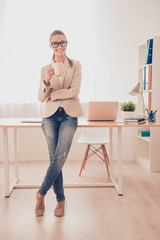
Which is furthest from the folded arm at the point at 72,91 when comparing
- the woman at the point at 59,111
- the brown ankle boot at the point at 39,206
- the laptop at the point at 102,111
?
the brown ankle boot at the point at 39,206

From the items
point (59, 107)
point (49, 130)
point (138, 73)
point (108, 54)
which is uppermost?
point (108, 54)

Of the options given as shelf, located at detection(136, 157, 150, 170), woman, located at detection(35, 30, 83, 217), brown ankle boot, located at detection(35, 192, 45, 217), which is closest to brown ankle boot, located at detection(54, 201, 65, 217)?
woman, located at detection(35, 30, 83, 217)

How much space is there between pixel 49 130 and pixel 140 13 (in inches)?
101

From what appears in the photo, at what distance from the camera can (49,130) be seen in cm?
192

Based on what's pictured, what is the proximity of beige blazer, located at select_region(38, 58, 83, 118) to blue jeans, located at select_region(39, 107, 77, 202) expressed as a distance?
47mm

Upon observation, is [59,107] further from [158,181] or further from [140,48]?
[140,48]

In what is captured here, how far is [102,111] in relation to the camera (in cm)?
231

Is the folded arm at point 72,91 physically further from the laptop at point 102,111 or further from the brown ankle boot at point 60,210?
the brown ankle boot at point 60,210

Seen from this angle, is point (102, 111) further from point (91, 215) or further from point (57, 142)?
point (91, 215)

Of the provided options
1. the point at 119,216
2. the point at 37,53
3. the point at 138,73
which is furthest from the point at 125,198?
the point at 37,53

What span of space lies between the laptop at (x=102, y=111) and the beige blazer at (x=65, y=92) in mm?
336

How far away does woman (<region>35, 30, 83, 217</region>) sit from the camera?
6.15 feet

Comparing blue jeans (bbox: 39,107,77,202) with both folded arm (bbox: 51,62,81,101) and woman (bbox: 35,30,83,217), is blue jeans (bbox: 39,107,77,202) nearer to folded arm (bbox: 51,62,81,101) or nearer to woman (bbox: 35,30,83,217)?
woman (bbox: 35,30,83,217)

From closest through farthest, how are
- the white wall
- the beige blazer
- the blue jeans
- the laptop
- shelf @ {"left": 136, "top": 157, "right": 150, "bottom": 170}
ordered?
the blue jeans < the beige blazer < the laptop < shelf @ {"left": 136, "top": 157, "right": 150, "bottom": 170} < the white wall
